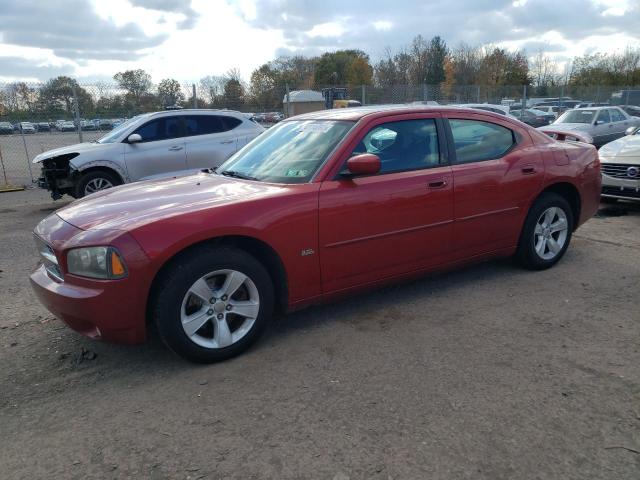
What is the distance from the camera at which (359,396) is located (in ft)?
9.64

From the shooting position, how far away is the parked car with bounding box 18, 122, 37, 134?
538 inches

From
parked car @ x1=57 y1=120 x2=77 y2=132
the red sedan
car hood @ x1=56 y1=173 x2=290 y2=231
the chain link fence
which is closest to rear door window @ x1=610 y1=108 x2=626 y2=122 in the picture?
the chain link fence

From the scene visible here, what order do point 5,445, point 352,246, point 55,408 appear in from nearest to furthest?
point 5,445 → point 55,408 → point 352,246

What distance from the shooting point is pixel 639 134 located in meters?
8.73

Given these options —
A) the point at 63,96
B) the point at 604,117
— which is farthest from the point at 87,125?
the point at 604,117

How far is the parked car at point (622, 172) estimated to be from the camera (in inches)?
293

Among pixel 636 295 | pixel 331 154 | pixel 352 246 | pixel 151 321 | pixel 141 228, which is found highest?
pixel 331 154

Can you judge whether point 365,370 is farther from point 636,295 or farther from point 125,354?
point 636,295

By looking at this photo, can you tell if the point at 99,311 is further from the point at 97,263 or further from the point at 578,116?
the point at 578,116

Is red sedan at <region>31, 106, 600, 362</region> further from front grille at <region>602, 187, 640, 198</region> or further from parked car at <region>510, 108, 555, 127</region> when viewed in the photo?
parked car at <region>510, 108, 555, 127</region>

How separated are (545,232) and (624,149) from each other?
13.2 ft

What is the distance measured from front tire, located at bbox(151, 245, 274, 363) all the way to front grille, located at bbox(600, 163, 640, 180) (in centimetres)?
648

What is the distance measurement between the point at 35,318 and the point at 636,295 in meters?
5.14

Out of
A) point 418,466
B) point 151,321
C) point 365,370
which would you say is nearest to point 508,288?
point 365,370
